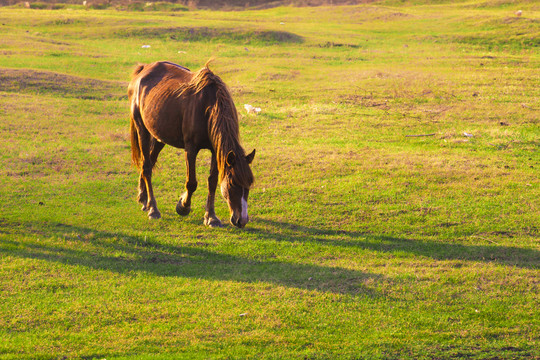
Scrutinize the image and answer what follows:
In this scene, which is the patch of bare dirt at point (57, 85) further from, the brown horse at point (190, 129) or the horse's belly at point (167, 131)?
the horse's belly at point (167, 131)

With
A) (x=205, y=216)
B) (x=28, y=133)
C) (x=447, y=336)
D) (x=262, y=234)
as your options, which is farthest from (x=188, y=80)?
(x=28, y=133)

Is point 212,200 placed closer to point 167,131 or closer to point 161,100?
point 167,131

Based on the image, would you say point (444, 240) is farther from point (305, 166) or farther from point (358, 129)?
point (358, 129)

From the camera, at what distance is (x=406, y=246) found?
27.1ft

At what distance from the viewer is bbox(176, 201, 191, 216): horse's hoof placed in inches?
366

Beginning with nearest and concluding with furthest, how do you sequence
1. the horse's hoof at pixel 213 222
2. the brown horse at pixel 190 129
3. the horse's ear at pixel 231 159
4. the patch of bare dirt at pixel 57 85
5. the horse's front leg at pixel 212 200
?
the horse's ear at pixel 231 159
the brown horse at pixel 190 129
the horse's front leg at pixel 212 200
the horse's hoof at pixel 213 222
the patch of bare dirt at pixel 57 85

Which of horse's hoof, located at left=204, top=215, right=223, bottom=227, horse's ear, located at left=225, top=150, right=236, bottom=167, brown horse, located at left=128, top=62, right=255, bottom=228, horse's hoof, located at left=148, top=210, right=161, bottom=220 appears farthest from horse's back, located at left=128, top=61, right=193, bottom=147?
horse's ear, located at left=225, top=150, right=236, bottom=167

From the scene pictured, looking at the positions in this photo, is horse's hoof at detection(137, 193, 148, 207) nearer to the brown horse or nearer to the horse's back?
the brown horse

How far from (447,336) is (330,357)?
A: 138 centimetres

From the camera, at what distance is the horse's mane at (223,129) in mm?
7770

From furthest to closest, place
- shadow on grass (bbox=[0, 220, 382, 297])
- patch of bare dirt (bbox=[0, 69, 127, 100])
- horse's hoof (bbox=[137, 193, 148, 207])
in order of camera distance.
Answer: patch of bare dirt (bbox=[0, 69, 127, 100]) < horse's hoof (bbox=[137, 193, 148, 207]) < shadow on grass (bbox=[0, 220, 382, 297])

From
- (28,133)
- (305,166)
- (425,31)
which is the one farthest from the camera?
(425,31)

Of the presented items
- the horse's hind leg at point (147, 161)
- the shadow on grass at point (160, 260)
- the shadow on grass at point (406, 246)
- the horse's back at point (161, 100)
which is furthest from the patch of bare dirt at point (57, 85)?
the shadow on grass at point (406, 246)

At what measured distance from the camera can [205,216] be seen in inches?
360
